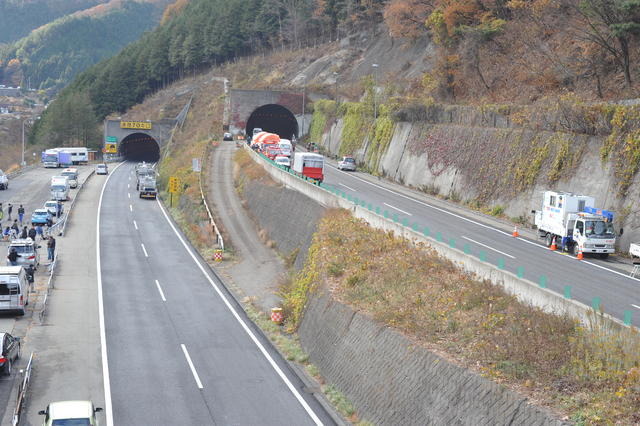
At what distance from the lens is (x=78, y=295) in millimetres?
33094

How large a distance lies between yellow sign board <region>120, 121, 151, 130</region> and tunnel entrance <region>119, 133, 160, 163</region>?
8.08 meters

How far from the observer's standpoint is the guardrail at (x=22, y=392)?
18.6m

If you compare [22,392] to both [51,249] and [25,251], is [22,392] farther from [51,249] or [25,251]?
[51,249]

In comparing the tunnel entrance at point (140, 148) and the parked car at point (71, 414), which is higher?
the parked car at point (71, 414)

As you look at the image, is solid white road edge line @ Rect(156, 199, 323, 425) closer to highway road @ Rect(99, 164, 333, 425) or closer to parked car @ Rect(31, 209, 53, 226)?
highway road @ Rect(99, 164, 333, 425)

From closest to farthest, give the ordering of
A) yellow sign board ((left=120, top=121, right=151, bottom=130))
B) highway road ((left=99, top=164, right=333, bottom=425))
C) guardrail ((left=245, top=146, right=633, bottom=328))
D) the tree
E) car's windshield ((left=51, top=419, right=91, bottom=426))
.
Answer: car's windshield ((left=51, top=419, right=91, bottom=426)), guardrail ((left=245, top=146, right=633, bottom=328)), highway road ((left=99, top=164, right=333, bottom=425)), the tree, yellow sign board ((left=120, top=121, right=151, bottom=130))

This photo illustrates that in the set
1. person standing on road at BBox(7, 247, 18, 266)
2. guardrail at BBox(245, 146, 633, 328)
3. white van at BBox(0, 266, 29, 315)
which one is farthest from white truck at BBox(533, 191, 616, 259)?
person standing on road at BBox(7, 247, 18, 266)

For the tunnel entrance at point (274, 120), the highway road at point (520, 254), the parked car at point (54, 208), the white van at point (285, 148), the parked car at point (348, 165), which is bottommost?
the parked car at point (54, 208)

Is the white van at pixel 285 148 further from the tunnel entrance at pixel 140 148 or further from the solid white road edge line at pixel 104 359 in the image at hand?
the tunnel entrance at pixel 140 148

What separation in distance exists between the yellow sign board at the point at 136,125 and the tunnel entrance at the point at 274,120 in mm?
26305

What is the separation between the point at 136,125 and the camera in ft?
388

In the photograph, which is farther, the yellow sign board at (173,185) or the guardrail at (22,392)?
the yellow sign board at (173,185)

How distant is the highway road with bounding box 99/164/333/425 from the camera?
2005 centimetres

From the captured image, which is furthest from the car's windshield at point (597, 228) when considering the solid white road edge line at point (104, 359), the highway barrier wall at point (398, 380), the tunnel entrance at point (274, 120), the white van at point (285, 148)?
the tunnel entrance at point (274, 120)
